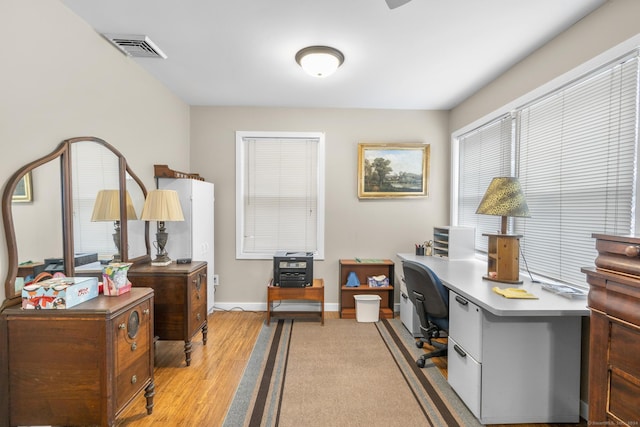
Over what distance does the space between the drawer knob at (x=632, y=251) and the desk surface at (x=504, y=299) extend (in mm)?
568

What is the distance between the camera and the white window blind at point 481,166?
2697 millimetres

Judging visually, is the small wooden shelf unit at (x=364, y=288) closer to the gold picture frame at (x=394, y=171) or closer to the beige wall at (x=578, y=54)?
the gold picture frame at (x=394, y=171)

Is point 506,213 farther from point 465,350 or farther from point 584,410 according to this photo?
point 584,410

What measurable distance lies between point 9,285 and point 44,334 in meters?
0.32

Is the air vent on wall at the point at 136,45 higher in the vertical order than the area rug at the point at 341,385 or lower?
higher

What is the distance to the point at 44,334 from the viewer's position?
4.69 feet

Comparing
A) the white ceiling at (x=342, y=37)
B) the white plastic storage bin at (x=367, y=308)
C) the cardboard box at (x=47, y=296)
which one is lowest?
the white plastic storage bin at (x=367, y=308)

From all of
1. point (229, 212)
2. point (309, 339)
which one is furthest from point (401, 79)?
point (309, 339)

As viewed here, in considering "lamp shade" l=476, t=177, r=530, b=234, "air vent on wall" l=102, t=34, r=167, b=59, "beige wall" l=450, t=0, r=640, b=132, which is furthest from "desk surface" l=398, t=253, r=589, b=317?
"air vent on wall" l=102, t=34, r=167, b=59

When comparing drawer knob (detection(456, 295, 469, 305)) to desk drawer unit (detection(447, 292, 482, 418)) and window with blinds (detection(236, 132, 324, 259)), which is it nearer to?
desk drawer unit (detection(447, 292, 482, 418))

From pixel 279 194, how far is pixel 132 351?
233 cm

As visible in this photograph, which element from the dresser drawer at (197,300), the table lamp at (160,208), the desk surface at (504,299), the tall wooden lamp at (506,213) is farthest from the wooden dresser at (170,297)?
the tall wooden lamp at (506,213)

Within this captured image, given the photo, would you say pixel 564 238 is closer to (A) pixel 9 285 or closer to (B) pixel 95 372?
(B) pixel 95 372

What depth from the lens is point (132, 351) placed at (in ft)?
5.36
